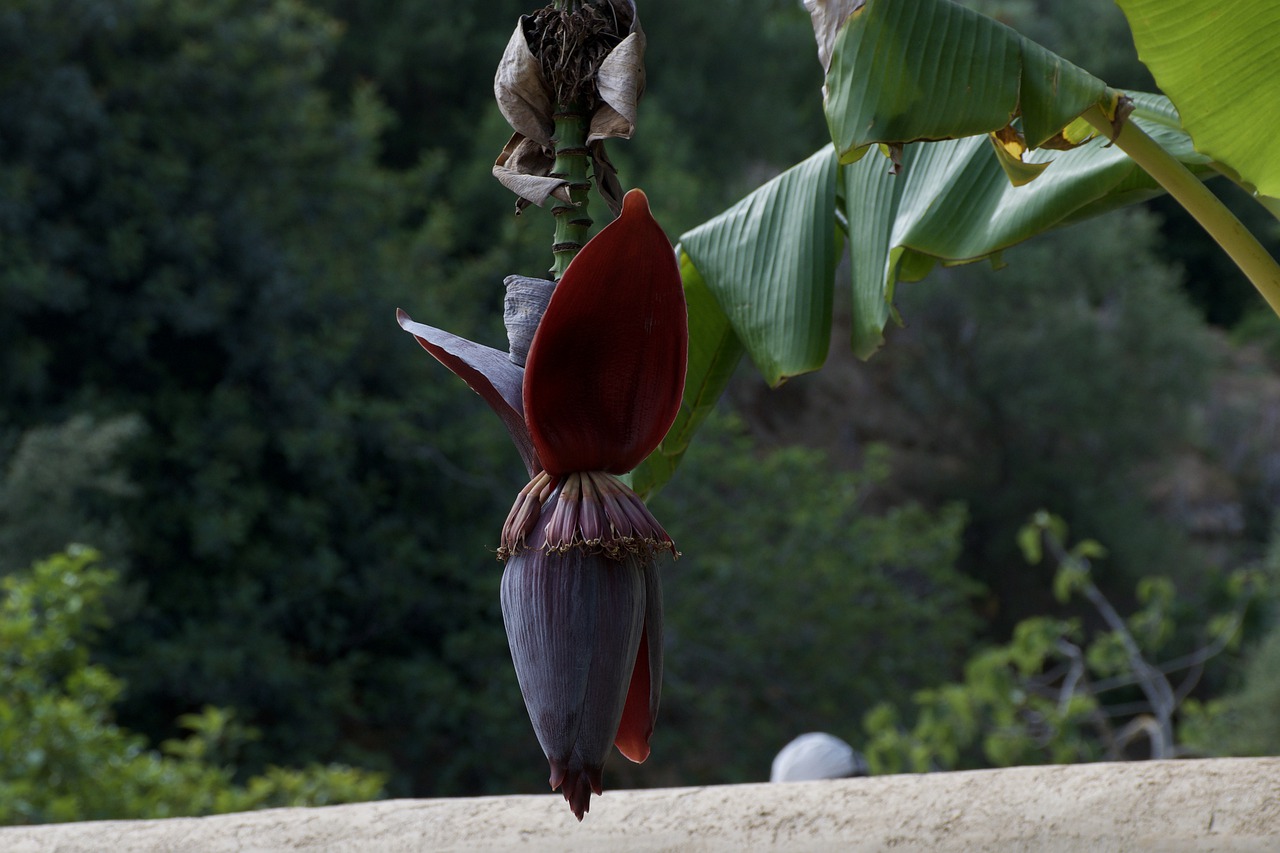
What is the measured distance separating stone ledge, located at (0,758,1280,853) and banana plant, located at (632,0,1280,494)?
0.29 m

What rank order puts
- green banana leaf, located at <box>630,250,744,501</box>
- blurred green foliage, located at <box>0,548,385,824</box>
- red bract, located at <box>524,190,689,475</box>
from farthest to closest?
blurred green foliage, located at <box>0,548,385,824</box>
green banana leaf, located at <box>630,250,744,501</box>
red bract, located at <box>524,190,689,475</box>

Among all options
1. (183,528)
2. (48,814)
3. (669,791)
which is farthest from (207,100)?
(669,791)

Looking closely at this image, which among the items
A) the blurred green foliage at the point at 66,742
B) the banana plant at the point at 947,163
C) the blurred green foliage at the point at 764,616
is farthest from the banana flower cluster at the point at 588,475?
the blurred green foliage at the point at 764,616

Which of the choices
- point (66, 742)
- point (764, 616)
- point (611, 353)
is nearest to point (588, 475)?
point (611, 353)

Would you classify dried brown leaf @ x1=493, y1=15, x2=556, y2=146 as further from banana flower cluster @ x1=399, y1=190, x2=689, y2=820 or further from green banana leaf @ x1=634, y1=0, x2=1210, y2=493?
green banana leaf @ x1=634, y1=0, x2=1210, y2=493

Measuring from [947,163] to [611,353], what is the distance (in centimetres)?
65

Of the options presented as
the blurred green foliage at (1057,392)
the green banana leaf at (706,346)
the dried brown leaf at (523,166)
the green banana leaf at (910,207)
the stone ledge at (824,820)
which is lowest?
the blurred green foliage at (1057,392)

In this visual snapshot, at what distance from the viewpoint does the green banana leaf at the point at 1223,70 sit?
657 mm

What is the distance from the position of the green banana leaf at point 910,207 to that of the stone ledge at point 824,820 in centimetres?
29

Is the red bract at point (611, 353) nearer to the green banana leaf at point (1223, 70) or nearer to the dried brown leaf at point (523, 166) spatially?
the dried brown leaf at point (523, 166)

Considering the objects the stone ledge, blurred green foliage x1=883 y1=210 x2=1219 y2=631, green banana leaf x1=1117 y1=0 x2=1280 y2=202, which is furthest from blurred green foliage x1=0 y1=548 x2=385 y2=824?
blurred green foliage x1=883 y1=210 x2=1219 y2=631

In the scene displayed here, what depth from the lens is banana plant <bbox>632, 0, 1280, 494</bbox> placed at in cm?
59

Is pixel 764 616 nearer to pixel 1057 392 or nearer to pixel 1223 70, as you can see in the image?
pixel 1057 392

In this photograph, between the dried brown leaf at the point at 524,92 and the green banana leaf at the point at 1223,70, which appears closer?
the dried brown leaf at the point at 524,92
